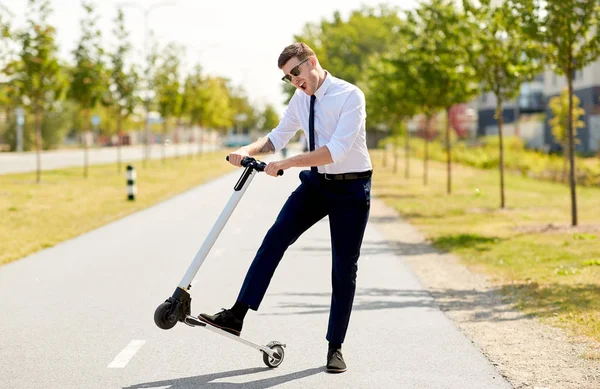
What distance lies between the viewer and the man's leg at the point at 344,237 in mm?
5605

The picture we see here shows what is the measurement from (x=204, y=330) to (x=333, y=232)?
1743 mm

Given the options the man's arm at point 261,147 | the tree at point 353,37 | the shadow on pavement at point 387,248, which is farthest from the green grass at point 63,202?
the tree at point 353,37

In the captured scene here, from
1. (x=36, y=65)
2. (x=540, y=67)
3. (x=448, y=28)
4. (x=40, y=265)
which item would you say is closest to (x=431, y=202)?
(x=448, y=28)

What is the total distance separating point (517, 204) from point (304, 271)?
12.5 meters

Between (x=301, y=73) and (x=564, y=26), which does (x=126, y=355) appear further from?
(x=564, y=26)

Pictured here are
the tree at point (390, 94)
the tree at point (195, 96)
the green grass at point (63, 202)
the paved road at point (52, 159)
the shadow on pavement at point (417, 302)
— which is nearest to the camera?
the shadow on pavement at point (417, 302)

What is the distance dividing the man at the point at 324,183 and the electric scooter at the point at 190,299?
0.08 m

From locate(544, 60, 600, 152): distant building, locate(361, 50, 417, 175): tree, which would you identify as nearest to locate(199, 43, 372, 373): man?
locate(361, 50, 417, 175): tree

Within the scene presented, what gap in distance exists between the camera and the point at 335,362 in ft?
18.5

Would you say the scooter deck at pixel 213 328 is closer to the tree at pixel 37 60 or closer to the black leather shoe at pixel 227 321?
the black leather shoe at pixel 227 321

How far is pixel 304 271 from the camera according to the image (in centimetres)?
1049

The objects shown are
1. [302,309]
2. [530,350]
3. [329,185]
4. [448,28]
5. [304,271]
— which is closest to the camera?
[329,185]

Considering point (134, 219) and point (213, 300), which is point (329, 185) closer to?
point (213, 300)

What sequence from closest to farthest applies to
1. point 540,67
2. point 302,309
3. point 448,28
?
point 302,309, point 540,67, point 448,28
